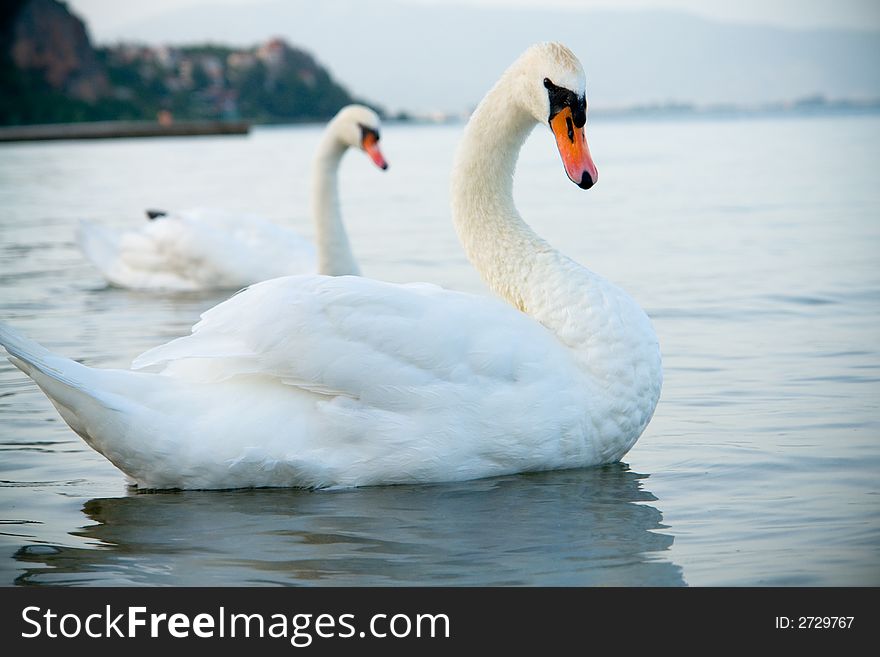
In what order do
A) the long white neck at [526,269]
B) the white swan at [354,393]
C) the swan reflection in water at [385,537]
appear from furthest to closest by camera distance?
the long white neck at [526,269], the white swan at [354,393], the swan reflection in water at [385,537]

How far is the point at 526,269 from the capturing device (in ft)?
19.9

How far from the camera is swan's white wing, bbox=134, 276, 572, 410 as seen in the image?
534 centimetres

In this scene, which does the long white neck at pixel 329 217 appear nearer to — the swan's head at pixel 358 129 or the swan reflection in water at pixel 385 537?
the swan's head at pixel 358 129

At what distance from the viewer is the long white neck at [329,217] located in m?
10.4

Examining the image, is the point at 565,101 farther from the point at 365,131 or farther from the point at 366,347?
the point at 365,131

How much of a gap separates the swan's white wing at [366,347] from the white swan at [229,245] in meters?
5.32

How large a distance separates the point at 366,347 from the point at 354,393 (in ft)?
0.61

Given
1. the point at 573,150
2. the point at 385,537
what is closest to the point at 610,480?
the point at 385,537

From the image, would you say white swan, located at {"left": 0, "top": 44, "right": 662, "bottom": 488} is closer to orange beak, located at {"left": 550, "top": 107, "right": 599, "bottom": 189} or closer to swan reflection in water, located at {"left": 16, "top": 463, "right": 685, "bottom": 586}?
swan reflection in water, located at {"left": 16, "top": 463, "right": 685, "bottom": 586}

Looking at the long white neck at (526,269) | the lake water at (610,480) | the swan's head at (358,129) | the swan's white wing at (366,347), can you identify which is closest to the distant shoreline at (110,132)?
the lake water at (610,480)

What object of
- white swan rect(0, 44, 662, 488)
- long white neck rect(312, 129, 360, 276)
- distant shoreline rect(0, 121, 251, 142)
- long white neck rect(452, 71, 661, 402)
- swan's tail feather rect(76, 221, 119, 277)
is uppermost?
distant shoreline rect(0, 121, 251, 142)

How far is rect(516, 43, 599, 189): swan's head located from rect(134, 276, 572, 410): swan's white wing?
33.1 inches

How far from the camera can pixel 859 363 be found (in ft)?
24.8

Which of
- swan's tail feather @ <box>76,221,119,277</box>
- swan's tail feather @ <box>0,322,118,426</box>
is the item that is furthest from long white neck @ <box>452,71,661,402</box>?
swan's tail feather @ <box>76,221,119,277</box>
